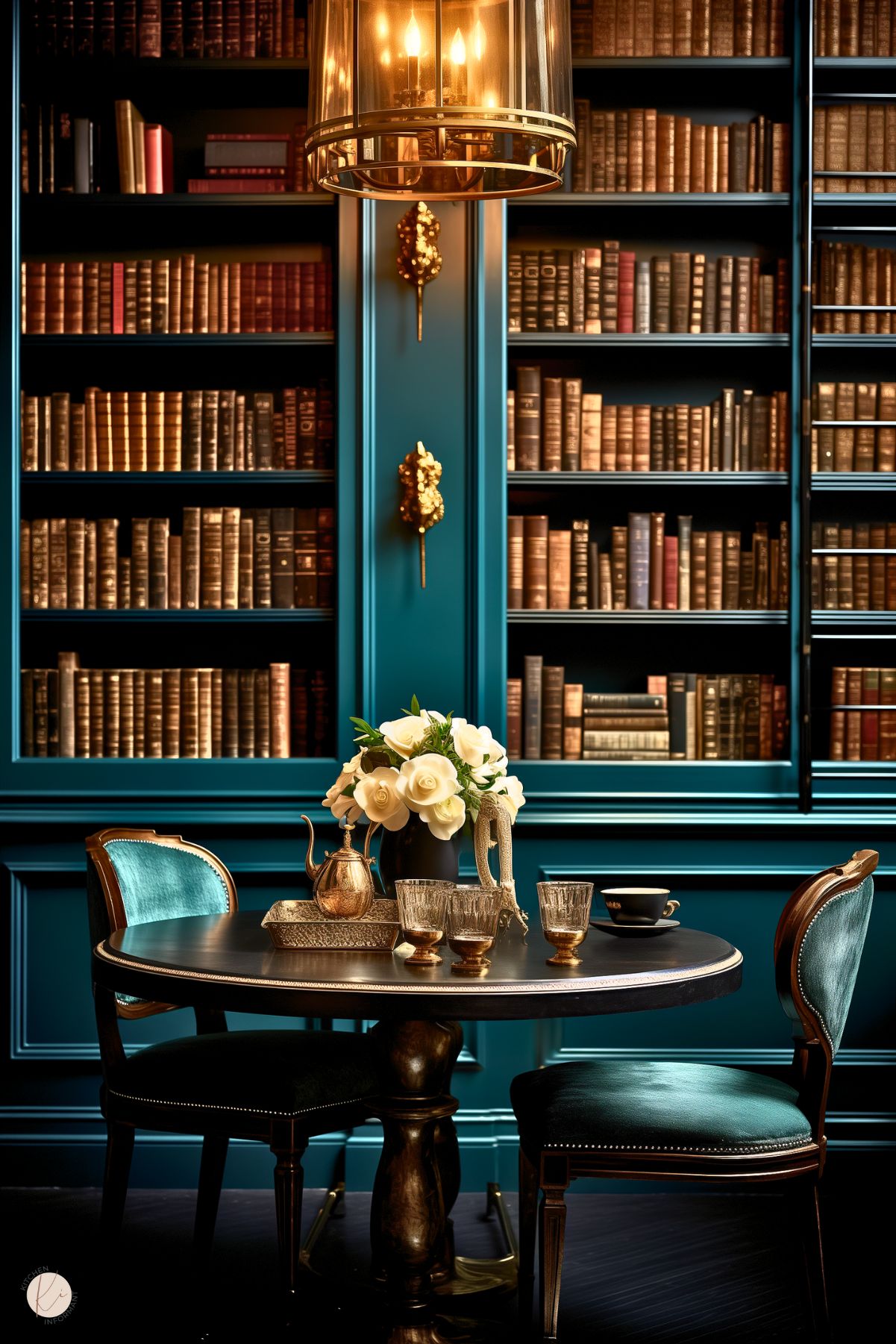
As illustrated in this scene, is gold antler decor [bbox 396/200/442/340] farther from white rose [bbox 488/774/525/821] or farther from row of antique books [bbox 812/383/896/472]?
white rose [bbox 488/774/525/821]

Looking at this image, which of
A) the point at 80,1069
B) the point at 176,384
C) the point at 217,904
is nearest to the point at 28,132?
the point at 176,384

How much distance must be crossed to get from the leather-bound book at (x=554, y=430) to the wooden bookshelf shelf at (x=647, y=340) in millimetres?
106

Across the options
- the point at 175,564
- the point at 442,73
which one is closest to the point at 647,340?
the point at 175,564

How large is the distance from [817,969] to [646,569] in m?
1.51

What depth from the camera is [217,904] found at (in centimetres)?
300

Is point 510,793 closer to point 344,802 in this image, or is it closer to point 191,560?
point 344,802

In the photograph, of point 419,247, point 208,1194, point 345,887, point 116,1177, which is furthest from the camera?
point 419,247

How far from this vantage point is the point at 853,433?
3594mm

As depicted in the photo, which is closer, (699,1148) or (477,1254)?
(699,1148)

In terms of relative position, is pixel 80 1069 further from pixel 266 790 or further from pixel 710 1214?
pixel 710 1214

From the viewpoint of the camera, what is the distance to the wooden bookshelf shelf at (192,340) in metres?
3.54

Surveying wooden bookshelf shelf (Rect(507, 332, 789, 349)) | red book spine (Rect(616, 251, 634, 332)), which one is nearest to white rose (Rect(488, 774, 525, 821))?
wooden bookshelf shelf (Rect(507, 332, 789, 349))

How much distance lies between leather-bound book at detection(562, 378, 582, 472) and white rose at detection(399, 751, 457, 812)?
4.71 ft

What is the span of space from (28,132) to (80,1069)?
234cm
